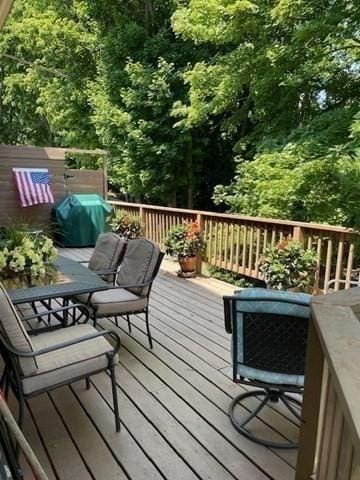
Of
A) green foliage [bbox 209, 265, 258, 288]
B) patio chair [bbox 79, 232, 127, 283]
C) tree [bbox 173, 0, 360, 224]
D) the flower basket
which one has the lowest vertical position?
green foliage [bbox 209, 265, 258, 288]

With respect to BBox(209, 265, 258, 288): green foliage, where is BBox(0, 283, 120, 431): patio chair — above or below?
above

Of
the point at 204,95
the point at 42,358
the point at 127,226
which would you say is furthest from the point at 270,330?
the point at 204,95

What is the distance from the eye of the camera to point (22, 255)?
8.56 feet

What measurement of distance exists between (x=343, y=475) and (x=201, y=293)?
3.47m

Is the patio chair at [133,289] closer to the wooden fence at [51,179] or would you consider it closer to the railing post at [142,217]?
the railing post at [142,217]

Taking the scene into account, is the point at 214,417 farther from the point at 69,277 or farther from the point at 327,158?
the point at 327,158

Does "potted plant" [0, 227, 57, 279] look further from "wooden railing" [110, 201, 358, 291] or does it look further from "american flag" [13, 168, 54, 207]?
"american flag" [13, 168, 54, 207]

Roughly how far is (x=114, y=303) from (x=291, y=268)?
76.2 inches

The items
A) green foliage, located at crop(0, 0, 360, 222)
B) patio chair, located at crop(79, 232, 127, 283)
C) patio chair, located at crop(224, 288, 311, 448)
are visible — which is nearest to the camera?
patio chair, located at crop(224, 288, 311, 448)

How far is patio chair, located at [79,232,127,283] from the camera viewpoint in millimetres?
3350

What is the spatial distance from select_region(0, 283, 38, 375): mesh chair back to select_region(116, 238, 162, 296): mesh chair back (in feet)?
4.33

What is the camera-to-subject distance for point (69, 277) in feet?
9.29

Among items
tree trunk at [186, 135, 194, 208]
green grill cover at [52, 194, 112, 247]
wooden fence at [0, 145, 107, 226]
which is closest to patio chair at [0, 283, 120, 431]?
green grill cover at [52, 194, 112, 247]

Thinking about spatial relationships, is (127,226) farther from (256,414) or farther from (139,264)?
(256,414)
